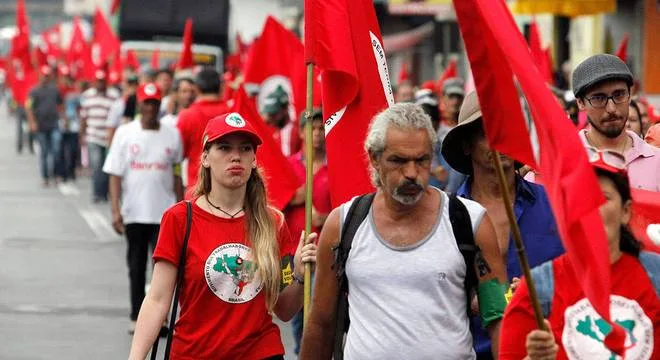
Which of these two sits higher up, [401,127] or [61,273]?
[401,127]

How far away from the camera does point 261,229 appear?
21.9ft

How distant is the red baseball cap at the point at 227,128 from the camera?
673 centimetres

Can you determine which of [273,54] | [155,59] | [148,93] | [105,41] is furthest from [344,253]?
[105,41]

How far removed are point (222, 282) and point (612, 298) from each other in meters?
2.32

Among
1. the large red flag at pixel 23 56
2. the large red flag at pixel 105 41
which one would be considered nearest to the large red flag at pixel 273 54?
the large red flag at pixel 105 41

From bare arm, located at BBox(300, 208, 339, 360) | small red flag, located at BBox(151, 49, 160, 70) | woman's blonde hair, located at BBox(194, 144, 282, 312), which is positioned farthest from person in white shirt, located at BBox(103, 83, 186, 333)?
small red flag, located at BBox(151, 49, 160, 70)

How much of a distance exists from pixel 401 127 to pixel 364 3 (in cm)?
207

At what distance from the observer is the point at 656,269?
15.0ft

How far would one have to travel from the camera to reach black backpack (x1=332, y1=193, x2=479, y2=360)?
5.38 metres

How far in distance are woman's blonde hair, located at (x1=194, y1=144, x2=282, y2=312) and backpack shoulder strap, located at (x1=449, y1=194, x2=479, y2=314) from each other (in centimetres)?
131

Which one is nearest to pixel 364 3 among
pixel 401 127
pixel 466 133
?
pixel 466 133

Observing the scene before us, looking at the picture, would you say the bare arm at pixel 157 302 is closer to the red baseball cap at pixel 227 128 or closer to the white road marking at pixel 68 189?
the red baseball cap at pixel 227 128

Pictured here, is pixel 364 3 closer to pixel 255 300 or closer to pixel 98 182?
pixel 255 300

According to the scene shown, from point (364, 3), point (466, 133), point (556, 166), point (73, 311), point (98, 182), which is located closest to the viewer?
point (556, 166)
